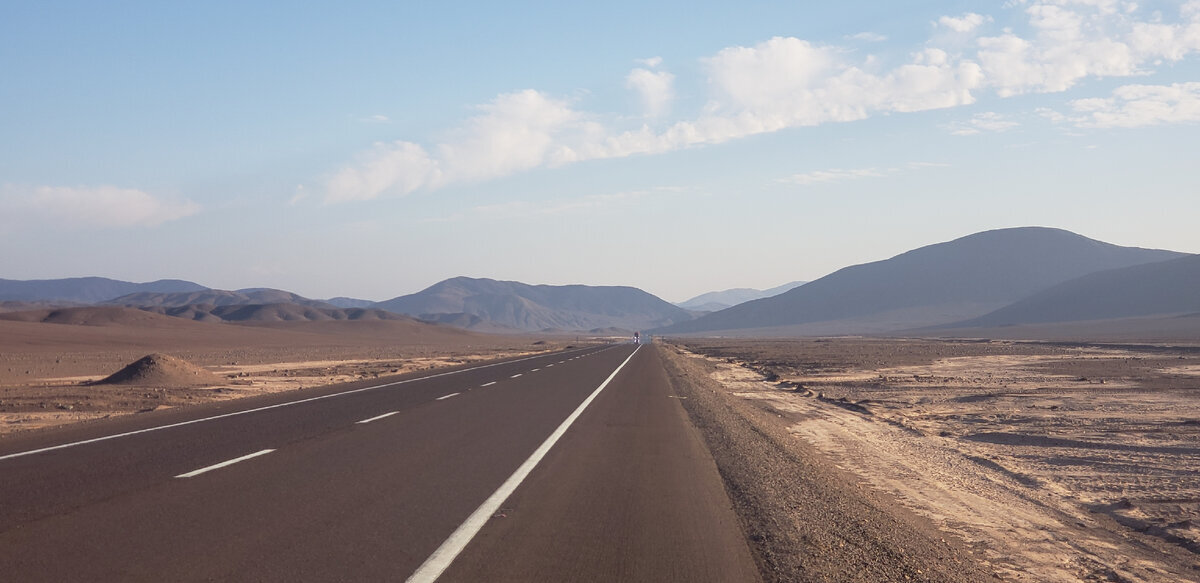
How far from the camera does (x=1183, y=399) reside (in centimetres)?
2503

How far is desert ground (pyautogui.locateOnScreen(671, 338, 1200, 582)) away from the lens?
8875 mm

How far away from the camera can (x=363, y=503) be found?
8789 mm

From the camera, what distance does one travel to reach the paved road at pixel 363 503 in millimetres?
6551

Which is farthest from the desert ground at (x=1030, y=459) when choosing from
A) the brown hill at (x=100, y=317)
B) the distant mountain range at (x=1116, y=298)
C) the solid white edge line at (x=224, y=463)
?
the distant mountain range at (x=1116, y=298)

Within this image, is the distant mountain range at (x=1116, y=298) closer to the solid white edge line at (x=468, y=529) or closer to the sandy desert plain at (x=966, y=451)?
the sandy desert plain at (x=966, y=451)

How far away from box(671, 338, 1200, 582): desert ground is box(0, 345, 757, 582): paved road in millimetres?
1422

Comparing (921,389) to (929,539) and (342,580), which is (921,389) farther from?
(342,580)

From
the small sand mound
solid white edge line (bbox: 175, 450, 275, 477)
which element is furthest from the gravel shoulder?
the small sand mound

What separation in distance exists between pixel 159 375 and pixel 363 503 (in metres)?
27.4

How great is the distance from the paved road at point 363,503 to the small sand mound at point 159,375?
16.6m

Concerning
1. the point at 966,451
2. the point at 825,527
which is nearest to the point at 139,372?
the point at 966,451

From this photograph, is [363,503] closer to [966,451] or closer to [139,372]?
[966,451]

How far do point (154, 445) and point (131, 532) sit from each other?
6370 millimetres

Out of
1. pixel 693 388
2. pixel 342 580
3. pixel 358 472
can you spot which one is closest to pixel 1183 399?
pixel 693 388
